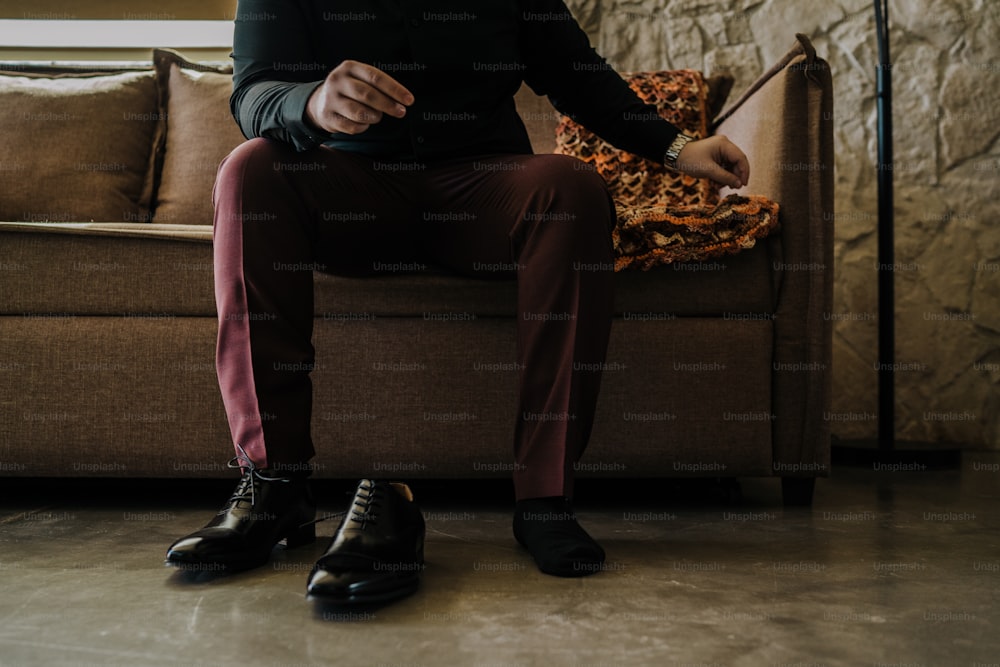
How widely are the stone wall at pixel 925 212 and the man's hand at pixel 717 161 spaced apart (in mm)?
1040

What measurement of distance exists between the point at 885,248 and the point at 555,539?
1388mm

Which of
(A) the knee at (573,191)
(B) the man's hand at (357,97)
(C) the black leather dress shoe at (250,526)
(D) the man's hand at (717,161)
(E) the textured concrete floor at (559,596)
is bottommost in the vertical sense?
(E) the textured concrete floor at (559,596)

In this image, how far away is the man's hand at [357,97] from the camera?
2.86 feet

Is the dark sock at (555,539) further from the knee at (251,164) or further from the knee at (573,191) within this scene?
the knee at (251,164)

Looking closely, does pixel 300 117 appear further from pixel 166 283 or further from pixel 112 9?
pixel 112 9

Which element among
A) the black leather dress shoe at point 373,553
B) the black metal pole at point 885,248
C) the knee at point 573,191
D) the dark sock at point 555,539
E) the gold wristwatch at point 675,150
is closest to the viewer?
the black leather dress shoe at point 373,553

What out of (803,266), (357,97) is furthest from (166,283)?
(803,266)

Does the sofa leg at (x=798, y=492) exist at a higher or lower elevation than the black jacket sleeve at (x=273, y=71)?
lower

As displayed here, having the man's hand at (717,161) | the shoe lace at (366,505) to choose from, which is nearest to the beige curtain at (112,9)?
the man's hand at (717,161)

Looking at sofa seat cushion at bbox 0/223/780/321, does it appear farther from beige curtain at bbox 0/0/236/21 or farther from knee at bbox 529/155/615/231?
beige curtain at bbox 0/0/236/21

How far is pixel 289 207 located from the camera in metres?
1.03

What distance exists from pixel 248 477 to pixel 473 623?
0.37 m

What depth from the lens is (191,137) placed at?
195cm

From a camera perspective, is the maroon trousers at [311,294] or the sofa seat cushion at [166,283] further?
the sofa seat cushion at [166,283]
